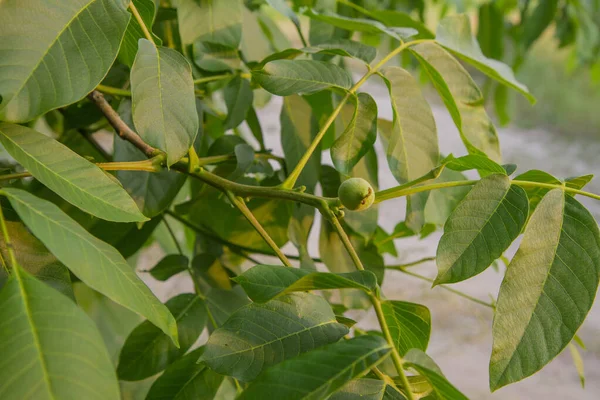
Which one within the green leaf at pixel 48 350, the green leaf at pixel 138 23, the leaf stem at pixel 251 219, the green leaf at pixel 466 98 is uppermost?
the green leaf at pixel 466 98

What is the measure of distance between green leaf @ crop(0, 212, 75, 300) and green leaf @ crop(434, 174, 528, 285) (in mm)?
165

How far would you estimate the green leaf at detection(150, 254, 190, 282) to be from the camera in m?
0.45

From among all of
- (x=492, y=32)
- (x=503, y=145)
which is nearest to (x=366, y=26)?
(x=492, y=32)

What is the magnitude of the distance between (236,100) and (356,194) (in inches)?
7.0

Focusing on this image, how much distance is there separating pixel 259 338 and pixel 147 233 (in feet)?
0.73

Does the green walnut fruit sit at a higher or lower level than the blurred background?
lower

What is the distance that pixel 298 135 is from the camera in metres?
0.44

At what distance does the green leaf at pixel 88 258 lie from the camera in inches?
8.4

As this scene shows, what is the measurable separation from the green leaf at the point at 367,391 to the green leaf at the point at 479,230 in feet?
0.17

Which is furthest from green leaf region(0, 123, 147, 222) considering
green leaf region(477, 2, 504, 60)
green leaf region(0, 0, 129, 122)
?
green leaf region(477, 2, 504, 60)

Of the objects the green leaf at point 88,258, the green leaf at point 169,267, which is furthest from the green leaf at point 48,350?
the green leaf at point 169,267

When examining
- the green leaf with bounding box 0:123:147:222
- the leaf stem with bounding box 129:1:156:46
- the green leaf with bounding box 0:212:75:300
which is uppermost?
the leaf stem with bounding box 129:1:156:46

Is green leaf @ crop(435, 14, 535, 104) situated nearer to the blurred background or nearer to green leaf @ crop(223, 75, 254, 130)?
the blurred background

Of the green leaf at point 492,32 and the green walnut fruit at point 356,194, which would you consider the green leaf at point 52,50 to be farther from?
the green leaf at point 492,32
